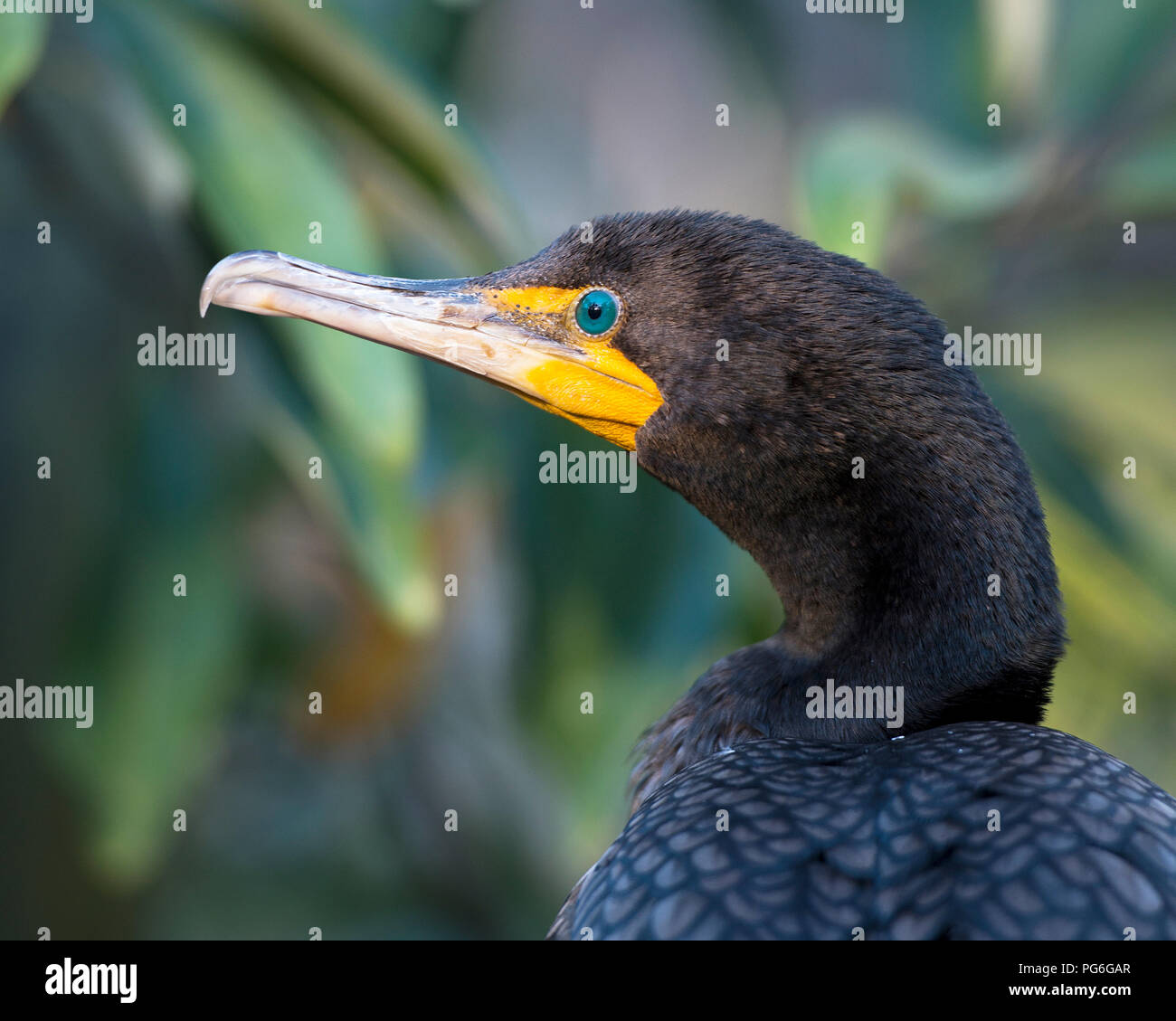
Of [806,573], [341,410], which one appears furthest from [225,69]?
[806,573]

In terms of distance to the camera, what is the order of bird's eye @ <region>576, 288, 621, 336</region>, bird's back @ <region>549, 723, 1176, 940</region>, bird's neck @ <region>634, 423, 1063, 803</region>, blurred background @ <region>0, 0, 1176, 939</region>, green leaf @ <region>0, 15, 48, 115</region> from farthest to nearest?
blurred background @ <region>0, 0, 1176, 939</region> < green leaf @ <region>0, 15, 48, 115</region> < bird's eye @ <region>576, 288, 621, 336</region> < bird's neck @ <region>634, 423, 1063, 803</region> < bird's back @ <region>549, 723, 1176, 940</region>

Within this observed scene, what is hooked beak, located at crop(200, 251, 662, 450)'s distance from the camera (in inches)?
77.6

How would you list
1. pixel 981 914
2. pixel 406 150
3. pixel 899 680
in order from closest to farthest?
pixel 981 914
pixel 899 680
pixel 406 150

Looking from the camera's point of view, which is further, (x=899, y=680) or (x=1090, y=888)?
(x=899, y=680)

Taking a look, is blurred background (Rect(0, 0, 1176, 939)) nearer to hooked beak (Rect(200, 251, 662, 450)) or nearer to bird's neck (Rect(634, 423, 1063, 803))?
hooked beak (Rect(200, 251, 662, 450))

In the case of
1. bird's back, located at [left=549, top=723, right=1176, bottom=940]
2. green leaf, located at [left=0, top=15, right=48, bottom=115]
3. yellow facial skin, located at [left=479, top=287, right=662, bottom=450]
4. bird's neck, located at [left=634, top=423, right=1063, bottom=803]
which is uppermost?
green leaf, located at [left=0, top=15, right=48, bottom=115]

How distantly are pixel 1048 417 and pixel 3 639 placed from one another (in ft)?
9.48

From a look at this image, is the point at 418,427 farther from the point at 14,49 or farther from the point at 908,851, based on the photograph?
the point at 908,851

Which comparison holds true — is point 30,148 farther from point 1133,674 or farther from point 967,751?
point 1133,674

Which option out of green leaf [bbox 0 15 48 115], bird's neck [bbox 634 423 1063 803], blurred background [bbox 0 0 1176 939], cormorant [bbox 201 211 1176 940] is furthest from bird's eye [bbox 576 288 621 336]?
green leaf [bbox 0 15 48 115]

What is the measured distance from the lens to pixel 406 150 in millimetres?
2832

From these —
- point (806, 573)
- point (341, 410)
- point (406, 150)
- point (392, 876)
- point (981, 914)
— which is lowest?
point (392, 876)

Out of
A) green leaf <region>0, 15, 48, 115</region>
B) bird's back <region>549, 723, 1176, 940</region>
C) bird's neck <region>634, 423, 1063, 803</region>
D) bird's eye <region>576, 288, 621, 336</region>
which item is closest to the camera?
bird's back <region>549, 723, 1176, 940</region>

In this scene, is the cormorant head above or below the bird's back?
above
